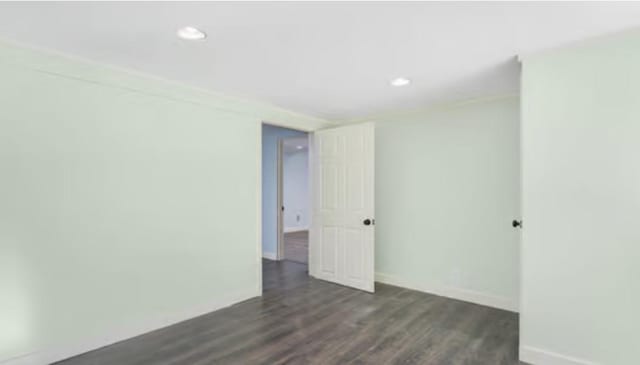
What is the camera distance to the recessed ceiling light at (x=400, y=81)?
9.73 ft

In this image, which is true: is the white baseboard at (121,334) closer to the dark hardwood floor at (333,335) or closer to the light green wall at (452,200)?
the dark hardwood floor at (333,335)

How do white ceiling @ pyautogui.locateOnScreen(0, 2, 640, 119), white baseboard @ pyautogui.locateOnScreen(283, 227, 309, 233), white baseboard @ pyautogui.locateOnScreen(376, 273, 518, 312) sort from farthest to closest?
1. white baseboard @ pyautogui.locateOnScreen(283, 227, 309, 233)
2. white baseboard @ pyautogui.locateOnScreen(376, 273, 518, 312)
3. white ceiling @ pyautogui.locateOnScreen(0, 2, 640, 119)

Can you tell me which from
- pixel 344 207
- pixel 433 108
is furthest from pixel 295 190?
pixel 433 108

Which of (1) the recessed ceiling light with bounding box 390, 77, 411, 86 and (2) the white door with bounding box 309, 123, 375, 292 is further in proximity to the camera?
(2) the white door with bounding box 309, 123, 375, 292

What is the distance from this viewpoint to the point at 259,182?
386 centimetres

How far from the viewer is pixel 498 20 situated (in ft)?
6.25

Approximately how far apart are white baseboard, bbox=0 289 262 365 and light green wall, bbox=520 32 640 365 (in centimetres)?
280

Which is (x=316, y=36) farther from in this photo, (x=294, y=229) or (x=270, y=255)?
(x=294, y=229)

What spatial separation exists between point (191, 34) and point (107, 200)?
1552 millimetres

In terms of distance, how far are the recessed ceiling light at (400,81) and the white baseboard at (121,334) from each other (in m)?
2.78

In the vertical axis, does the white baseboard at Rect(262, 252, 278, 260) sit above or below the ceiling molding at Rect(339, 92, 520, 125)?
below

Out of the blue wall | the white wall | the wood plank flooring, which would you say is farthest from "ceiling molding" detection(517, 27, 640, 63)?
the white wall

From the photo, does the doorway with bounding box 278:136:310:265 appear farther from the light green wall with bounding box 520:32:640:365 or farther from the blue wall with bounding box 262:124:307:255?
the light green wall with bounding box 520:32:640:365

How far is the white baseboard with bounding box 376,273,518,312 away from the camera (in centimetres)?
341
